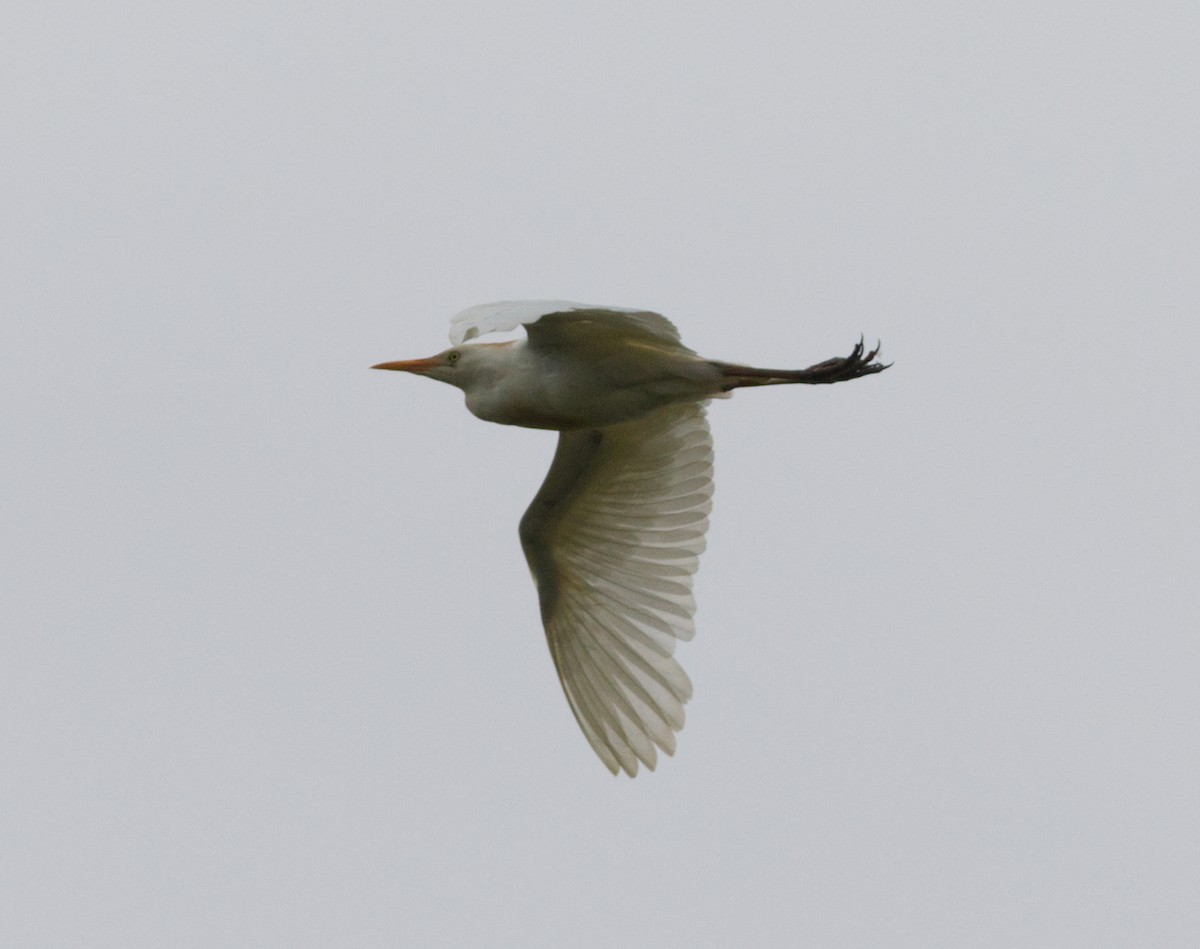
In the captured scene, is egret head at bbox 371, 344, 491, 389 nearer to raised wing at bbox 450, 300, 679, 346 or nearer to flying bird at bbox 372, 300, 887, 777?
flying bird at bbox 372, 300, 887, 777

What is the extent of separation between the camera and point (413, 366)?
9945mm

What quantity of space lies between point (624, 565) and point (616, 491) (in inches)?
15.3

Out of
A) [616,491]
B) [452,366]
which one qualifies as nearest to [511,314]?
[452,366]

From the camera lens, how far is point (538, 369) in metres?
9.30

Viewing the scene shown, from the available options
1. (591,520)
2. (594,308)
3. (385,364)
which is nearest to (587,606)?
(591,520)

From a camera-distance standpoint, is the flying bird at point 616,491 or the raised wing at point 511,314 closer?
the raised wing at point 511,314

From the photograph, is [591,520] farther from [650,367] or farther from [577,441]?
[650,367]

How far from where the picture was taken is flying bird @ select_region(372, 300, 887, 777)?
30.5 feet

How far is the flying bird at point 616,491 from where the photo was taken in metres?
9.30

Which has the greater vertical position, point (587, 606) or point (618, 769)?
point (587, 606)

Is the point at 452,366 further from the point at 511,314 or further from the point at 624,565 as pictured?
the point at 511,314

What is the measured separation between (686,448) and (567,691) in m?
1.38

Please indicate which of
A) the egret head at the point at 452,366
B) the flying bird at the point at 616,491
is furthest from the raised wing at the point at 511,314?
the egret head at the point at 452,366

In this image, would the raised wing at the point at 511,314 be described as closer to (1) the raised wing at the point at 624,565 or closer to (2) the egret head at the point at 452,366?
(2) the egret head at the point at 452,366
